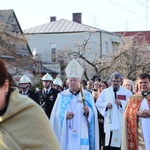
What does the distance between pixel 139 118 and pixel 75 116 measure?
4.26 feet

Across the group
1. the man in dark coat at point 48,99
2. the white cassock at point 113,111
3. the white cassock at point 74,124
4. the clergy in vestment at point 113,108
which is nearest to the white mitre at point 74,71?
the white cassock at point 74,124

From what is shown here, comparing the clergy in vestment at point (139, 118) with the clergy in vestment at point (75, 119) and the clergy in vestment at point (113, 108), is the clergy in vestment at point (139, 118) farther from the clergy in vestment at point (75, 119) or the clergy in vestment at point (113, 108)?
the clergy in vestment at point (113, 108)

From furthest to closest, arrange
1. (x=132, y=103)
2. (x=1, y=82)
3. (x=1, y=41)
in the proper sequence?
(x=1, y=41) < (x=132, y=103) < (x=1, y=82)

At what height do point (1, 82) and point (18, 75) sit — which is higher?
point (1, 82)

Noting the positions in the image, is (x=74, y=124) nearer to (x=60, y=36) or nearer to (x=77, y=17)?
(x=60, y=36)

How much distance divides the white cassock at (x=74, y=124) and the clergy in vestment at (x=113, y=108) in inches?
54.7

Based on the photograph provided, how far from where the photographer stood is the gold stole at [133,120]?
316 inches

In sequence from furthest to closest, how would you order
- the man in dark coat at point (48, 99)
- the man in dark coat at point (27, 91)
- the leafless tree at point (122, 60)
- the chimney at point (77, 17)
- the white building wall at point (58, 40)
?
the chimney at point (77, 17) → the white building wall at point (58, 40) → the leafless tree at point (122, 60) → the man in dark coat at point (27, 91) → the man in dark coat at point (48, 99)

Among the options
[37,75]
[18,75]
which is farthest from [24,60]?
[37,75]

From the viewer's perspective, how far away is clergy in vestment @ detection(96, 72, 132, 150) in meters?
10.2

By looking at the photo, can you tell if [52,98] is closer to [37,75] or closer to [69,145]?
[69,145]

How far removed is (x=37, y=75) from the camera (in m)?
30.4

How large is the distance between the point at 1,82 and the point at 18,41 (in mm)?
21724

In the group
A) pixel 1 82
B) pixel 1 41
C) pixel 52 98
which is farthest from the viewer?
pixel 1 41
